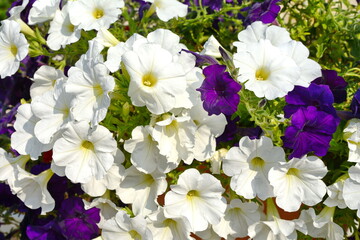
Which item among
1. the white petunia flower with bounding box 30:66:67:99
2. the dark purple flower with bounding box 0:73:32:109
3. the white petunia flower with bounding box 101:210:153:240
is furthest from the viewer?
the dark purple flower with bounding box 0:73:32:109

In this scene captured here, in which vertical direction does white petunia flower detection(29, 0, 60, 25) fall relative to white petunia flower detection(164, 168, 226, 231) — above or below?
above

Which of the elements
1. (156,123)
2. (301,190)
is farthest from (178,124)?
(301,190)

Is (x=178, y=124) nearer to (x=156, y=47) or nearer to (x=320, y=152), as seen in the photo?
(x=156, y=47)

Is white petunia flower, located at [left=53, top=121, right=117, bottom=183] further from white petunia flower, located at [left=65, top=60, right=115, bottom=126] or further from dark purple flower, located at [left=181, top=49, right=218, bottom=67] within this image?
dark purple flower, located at [left=181, top=49, right=218, bottom=67]

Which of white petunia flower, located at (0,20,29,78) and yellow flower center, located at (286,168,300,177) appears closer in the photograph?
yellow flower center, located at (286,168,300,177)

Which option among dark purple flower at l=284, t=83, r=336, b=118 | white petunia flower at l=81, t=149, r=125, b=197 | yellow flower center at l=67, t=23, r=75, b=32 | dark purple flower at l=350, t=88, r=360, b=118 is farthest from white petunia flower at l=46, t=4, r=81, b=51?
dark purple flower at l=350, t=88, r=360, b=118

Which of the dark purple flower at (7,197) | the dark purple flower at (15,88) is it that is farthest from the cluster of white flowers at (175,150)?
the dark purple flower at (15,88)

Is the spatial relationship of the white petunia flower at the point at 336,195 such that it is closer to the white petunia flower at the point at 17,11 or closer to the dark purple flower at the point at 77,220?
the dark purple flower at the point at 77,220

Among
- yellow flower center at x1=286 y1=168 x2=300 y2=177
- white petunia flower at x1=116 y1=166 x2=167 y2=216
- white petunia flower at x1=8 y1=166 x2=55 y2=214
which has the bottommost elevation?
white petunia flower at x1=8 y1=166 x2=55 y2=214
